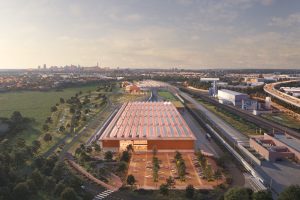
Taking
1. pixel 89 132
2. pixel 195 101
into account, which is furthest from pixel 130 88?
pixel 89 132

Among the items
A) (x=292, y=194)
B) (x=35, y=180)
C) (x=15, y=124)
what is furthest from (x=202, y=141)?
(x=15, y=124)

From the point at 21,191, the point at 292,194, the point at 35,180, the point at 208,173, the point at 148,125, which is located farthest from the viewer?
the point at 148,125

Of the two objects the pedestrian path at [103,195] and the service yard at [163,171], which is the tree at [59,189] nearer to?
the pedestrian path at [103,195]

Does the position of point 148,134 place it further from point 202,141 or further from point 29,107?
point 29,107

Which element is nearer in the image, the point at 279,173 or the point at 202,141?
the point at 279,173

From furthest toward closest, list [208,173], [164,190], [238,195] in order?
[208,173] < [164,190] < [238,195]

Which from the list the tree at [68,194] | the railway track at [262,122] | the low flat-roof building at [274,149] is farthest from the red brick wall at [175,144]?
the tree at [68,194]

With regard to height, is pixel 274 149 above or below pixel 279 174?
above
